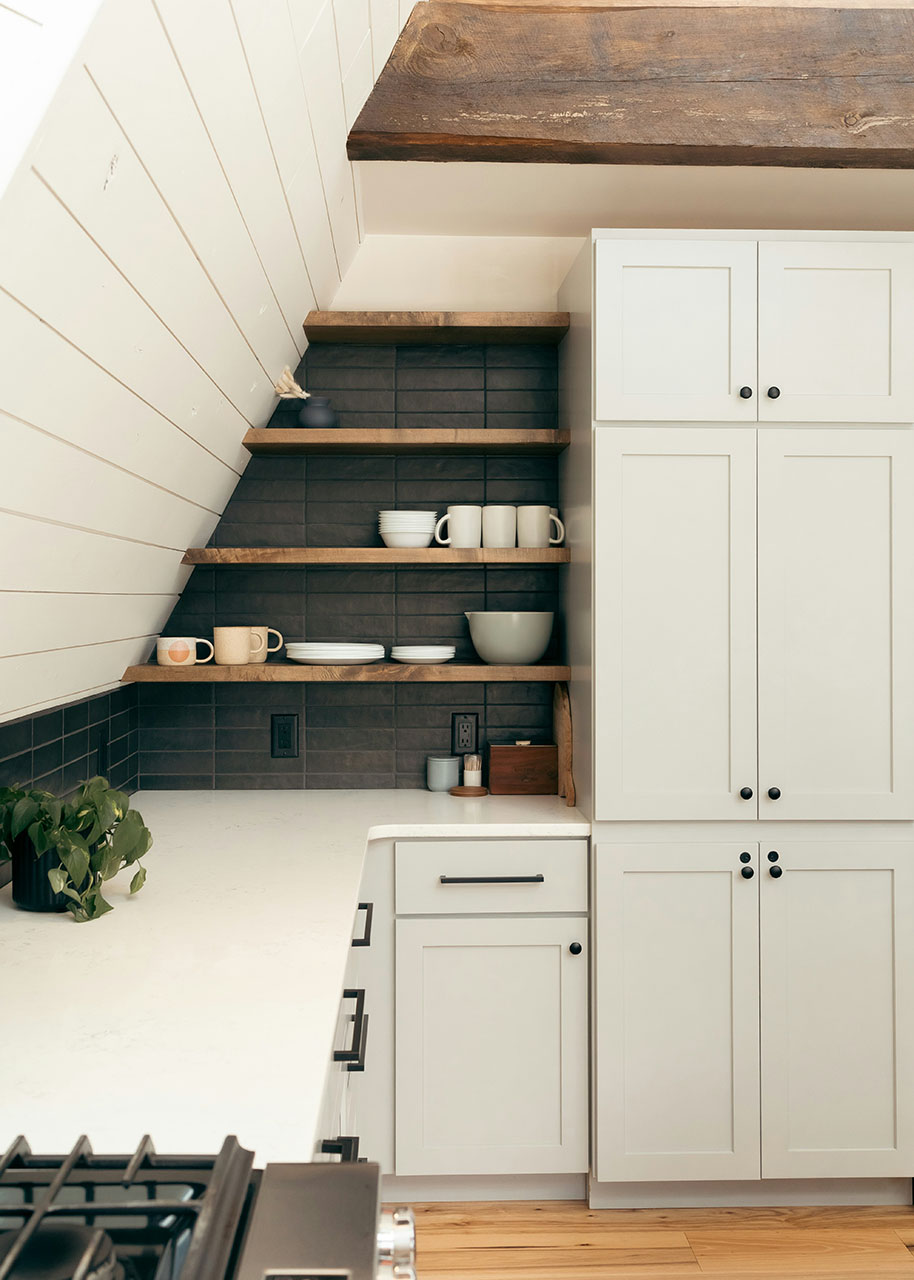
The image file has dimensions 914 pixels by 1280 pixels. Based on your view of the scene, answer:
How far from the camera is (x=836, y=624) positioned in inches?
89.4

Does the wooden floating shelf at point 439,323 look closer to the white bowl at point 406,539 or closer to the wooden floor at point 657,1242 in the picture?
the white bowl at point 406,539

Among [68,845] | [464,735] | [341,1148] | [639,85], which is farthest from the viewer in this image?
[464,735]

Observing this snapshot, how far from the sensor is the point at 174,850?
210cm

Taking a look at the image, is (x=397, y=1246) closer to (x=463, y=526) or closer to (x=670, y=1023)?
(x=670, y=1023)

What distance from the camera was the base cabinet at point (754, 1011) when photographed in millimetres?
2262

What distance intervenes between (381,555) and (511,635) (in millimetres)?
408

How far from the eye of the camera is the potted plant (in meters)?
1.62

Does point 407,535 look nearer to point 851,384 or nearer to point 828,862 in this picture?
point 851,384

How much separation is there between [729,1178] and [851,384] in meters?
1.88

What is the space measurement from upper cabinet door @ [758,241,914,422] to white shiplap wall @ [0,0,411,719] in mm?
1034

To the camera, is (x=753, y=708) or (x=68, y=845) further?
(x=753, y=708)

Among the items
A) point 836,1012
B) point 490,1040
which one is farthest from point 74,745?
point 836,1012

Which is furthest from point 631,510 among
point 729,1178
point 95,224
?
point 729,1178

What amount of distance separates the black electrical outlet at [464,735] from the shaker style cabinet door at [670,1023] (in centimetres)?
63
